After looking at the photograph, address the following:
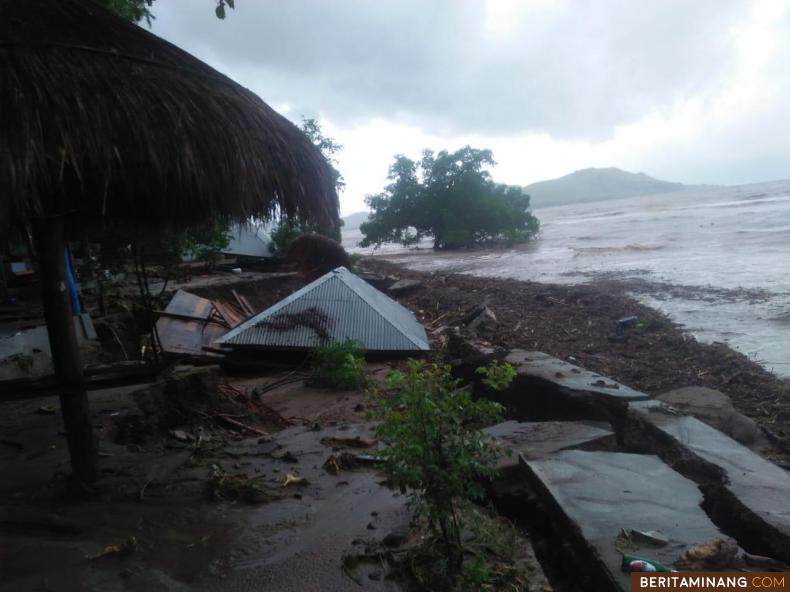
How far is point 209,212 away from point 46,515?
6.07ft

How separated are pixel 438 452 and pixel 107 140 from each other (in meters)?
1.84

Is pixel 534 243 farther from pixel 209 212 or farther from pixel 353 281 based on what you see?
pixel 209 212

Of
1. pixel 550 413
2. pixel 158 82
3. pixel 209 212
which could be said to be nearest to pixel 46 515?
pixel 209 212

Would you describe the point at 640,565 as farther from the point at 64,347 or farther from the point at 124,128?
the point at 64,347

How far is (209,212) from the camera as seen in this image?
3588 millimetres

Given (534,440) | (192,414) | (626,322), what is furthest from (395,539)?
(626,322)

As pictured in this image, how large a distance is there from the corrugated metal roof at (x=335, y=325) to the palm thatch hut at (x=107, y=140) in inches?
129

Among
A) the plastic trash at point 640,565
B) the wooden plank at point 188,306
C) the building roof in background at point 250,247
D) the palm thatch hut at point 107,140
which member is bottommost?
the plastic trash at point 640,565

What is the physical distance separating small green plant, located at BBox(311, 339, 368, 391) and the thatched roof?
2537mm

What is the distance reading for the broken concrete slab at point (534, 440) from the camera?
3184 millimetres

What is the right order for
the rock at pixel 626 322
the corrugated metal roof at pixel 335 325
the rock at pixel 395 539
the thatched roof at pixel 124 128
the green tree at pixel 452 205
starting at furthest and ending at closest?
the green tree at pixel 452 205 → the rock at pixel 626 322 → the corrugated metal roof at pixel 335 325 → the rock at pixel 395 539 → the thatched roof at pixel 124 128

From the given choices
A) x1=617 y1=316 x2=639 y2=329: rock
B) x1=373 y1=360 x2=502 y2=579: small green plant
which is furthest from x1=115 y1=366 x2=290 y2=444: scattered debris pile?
x1=617 y1=316 x2=639 y2=329: rock

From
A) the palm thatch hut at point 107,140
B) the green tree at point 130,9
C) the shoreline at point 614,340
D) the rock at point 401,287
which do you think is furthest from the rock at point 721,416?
the rock at point 401,287

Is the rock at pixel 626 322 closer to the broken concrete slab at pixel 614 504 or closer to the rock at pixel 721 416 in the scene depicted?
the rock at pixel 721 416
